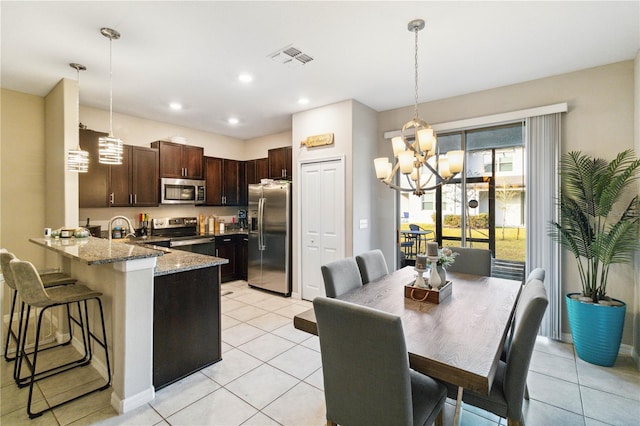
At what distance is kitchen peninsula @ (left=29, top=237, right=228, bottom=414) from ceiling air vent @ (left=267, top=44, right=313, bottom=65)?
205cm

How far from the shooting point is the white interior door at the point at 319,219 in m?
4.22

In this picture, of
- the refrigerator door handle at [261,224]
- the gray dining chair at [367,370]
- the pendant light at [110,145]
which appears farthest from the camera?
the refrigerator door handle at [261,224]

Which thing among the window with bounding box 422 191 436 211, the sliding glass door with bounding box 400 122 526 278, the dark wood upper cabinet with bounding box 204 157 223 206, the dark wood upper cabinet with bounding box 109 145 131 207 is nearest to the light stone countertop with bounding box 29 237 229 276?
the dark wood upper cabinet with bounding box 109 145 131 207

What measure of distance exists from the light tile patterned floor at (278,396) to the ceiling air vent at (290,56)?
2931 mm

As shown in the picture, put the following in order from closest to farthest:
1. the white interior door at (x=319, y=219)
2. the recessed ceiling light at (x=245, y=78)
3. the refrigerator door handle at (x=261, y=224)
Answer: the recessed ceiling light at (x=245, y=78) < the white interior door at (x=319, y=219) < the refrigerator door handle at (x=261, y=224)

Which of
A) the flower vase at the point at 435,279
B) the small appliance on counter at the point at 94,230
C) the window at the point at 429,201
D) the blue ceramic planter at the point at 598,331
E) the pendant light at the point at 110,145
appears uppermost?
the pendant light at the point at 110,145

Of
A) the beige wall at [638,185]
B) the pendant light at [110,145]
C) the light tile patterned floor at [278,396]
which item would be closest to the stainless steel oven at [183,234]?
the pendant light at [110,145]

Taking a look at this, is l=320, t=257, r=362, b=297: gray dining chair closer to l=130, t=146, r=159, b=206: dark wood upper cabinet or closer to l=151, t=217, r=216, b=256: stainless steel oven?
l=151, t=217, r=216, b=256: stainless steel oven

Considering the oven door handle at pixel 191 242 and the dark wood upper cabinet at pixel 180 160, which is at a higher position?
the dark wood upper cabinet at pixel 180 160

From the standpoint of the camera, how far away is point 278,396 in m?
2.28

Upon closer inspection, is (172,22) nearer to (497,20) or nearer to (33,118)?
(497,20)

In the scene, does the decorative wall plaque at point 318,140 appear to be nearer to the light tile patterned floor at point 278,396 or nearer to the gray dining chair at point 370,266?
the gray dining chair at point 370,266

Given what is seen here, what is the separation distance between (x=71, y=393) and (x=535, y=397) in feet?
11.7

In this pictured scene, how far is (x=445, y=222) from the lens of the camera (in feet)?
13.6
